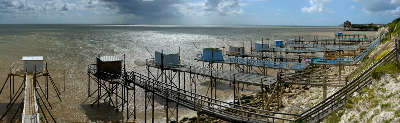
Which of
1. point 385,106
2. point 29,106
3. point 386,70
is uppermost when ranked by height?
point 386,70

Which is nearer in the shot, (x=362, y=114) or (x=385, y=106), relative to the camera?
(x=385, y=106)

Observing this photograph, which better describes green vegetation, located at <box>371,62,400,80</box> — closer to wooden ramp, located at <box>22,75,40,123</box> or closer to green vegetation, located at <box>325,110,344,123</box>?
green vegetation, located at <box>325,110,344,123</box>

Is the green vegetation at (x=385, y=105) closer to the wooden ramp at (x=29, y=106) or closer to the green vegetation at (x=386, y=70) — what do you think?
the green vegetation at (x=386, y=70)

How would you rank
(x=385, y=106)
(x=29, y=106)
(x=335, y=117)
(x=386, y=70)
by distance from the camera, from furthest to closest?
(x=29, y=106)
(x=386, y=70)
(x=335, y=117)
(x=385, y=106)

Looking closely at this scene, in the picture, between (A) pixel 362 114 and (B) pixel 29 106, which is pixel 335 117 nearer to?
(A) pixel 362 114

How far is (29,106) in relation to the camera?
65.2 feet

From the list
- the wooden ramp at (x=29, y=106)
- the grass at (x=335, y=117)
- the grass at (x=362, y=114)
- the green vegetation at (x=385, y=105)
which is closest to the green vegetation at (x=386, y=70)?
the green vegetation at (x=385, y=105)

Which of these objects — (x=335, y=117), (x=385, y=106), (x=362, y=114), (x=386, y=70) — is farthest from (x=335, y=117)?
(x=386, y=70)

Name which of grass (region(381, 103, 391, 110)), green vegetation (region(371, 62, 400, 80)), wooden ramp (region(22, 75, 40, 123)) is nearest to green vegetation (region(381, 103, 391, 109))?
grass (region(381, 103, 391, 110))

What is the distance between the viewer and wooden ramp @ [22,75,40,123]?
16.5 m

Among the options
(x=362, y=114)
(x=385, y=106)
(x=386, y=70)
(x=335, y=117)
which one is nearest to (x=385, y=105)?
(x=385, y=106)

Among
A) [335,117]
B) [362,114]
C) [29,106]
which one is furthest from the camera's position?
[29,106]

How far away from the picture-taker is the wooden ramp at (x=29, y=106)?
16.5m

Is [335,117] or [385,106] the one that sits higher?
[385,106]
